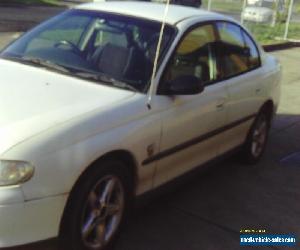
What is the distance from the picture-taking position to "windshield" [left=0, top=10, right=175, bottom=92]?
4.07 metres

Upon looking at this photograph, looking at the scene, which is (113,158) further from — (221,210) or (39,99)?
(221,210)

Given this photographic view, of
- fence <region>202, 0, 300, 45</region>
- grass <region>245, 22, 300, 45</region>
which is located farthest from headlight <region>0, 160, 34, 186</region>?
grass <region>245, 22, 300, 45</region>

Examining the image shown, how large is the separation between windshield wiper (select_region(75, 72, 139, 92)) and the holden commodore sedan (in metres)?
0.01

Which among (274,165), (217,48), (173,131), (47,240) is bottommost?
(274,165)

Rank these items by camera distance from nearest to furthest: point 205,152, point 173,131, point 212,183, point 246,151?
point 173,131, point 205,152, point 212,183, point 246,151

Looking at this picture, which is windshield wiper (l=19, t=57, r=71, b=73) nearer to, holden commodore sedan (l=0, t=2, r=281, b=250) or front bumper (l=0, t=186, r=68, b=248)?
holden commodore sedan (l=0, t=2, r=281, b=250)

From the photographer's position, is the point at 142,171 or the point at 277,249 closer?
the point at 142,171

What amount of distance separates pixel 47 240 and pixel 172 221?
1446 millimetres

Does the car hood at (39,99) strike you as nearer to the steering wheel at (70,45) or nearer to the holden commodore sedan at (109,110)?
the holden commodore sedan at (109,110)

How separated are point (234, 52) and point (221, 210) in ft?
4.95

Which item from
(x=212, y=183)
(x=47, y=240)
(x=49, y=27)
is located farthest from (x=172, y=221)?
(x=49, y=27)

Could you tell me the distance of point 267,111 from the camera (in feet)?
19.7

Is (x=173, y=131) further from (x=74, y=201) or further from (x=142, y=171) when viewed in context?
(x=74, y=201)

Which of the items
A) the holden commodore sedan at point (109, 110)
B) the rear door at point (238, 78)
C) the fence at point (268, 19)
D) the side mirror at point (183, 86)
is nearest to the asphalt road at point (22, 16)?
the fence at point (268, 19)
